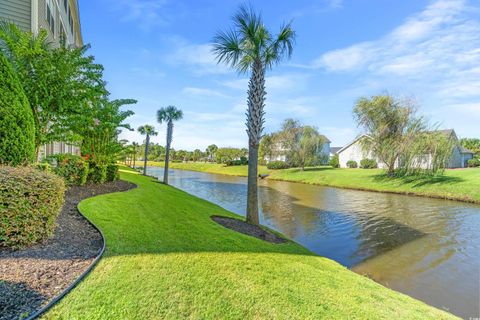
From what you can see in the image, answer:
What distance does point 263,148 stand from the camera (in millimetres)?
44969

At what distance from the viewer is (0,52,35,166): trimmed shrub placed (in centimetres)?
460

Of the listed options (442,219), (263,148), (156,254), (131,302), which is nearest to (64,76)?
(156,254)

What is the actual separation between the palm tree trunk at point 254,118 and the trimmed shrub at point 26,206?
5266 millimetres

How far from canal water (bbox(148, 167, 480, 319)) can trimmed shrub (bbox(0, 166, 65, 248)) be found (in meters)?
7.21

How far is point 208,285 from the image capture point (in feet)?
11.2

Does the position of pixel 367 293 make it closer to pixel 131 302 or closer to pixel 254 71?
pixel 131 302

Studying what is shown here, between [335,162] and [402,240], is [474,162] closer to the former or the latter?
[335,162]

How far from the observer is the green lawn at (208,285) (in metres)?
2.83

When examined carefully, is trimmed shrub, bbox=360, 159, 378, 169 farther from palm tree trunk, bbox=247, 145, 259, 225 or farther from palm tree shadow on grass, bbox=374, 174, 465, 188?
palm tree trunk, bbox=247, 145, 259, 225

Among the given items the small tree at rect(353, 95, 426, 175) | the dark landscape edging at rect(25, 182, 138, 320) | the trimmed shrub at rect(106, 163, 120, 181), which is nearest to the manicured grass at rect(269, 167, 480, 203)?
the small tree at rect(353, 95, 426, 175)

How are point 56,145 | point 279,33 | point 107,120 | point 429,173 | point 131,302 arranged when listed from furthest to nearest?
1. point 429,173
2. point 56,145
3. point 107,120
4. point 279,33
5. point 131,302

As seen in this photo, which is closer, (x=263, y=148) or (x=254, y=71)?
(x=254, y=71)

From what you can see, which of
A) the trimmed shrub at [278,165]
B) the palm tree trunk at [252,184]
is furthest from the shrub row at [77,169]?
the trimmed shrub at [278,165]

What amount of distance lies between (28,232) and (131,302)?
75.9 inches
